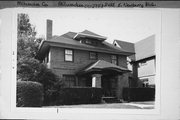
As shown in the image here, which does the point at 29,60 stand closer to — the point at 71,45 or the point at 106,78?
A: the point at 71,45

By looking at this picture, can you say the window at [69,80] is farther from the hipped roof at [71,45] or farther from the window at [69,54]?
the hipped roof at [71,45]

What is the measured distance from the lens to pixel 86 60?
20.6 ft

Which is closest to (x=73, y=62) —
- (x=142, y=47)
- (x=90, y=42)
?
(x=90, y=42)

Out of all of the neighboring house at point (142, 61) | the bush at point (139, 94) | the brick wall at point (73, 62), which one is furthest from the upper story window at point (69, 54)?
the bush at point (139, 94)

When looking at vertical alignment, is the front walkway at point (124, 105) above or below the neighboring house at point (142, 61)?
below

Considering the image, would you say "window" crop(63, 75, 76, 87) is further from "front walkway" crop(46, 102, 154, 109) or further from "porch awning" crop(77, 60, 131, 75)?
"front walkway" crop(46, 102, 154, 109)

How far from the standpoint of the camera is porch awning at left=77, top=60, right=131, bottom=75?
6289mm

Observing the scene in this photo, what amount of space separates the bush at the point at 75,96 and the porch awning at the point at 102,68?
0.56 metres

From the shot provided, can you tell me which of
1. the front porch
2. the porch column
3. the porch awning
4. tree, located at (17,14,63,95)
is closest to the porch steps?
the front porch

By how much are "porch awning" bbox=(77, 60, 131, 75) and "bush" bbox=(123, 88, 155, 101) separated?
1.98 ft

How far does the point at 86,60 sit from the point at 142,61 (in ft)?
5.71

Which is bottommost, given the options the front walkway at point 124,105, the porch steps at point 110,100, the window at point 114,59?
the front walkway at point 124,105

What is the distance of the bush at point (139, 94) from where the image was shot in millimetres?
5663

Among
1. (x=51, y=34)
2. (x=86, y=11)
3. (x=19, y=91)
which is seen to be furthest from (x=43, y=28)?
(x=19, y=91)
